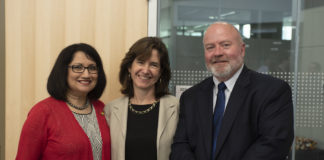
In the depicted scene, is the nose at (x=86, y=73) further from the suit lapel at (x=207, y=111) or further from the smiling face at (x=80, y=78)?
the suit lapel at (x=207, y=111)

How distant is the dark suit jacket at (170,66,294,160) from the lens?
147cm

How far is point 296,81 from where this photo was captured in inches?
101

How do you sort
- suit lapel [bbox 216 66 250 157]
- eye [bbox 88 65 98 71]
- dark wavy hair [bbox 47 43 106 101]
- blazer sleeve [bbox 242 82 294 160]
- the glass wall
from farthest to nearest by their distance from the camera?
the glass wall → eye [bbox 88 65 98 71] → dark wavy hair [bbox 47 43 106 101] → suit lapel [bbox 216 66 250 157] → blazer sleeve [bbox 242 82 294 160]

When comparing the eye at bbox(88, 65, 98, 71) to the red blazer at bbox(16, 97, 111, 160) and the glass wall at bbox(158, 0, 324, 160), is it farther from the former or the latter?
the glass wall at bbox(158, 0, 324, 160)

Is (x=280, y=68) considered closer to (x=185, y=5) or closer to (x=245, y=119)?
(x=185, y=5)

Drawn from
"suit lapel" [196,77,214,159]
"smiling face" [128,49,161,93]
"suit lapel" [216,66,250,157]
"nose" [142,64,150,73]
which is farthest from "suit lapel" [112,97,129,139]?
"suit lapel" [216,66,250,157]

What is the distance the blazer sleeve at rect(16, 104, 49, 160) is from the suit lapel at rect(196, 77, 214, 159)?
0.96 meters

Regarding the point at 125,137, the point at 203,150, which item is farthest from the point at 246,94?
the point at 125,137

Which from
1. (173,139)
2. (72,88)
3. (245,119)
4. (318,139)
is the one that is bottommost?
(318,139)

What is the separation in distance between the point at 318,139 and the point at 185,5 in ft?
5.70

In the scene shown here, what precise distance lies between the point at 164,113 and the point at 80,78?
0.61 metres

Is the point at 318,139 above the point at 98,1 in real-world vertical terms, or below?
below

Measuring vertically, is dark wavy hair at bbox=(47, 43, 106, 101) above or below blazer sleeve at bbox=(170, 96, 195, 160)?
above

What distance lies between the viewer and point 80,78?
1882mm
